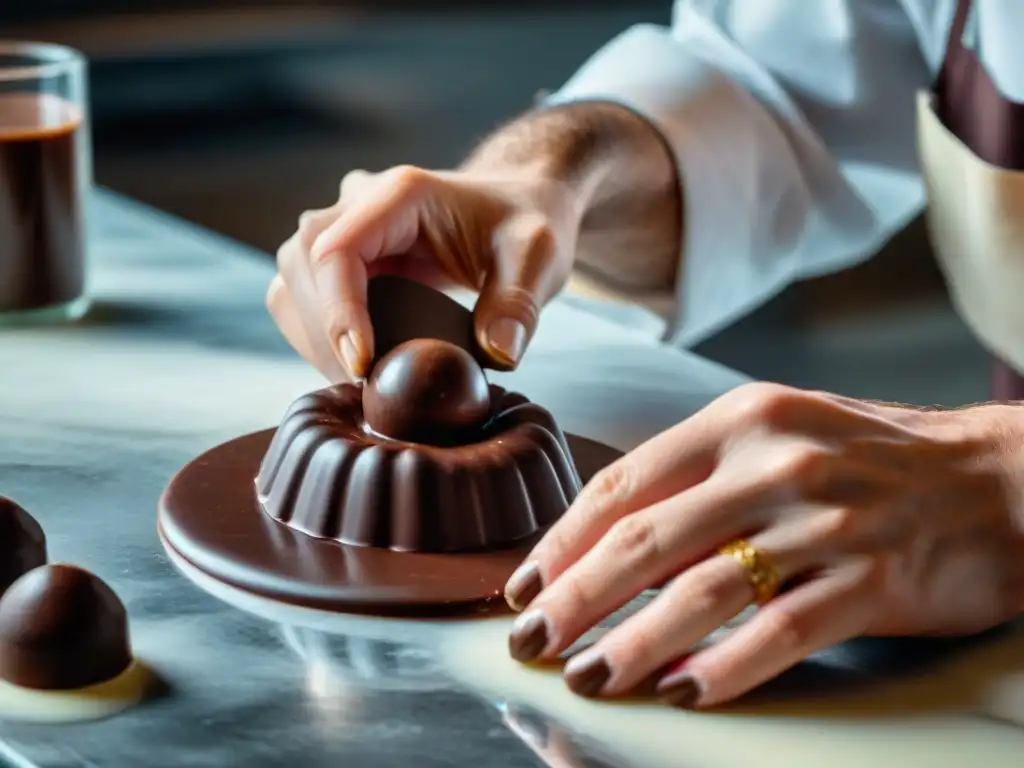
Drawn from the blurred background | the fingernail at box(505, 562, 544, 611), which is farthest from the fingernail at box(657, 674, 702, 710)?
the blurred background

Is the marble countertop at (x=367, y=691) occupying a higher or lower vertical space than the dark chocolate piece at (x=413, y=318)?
lower

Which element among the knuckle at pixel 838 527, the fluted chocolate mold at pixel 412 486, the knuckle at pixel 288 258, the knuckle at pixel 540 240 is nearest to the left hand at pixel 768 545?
the knuckle at pixel 838 527

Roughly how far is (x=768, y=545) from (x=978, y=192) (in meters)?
0.94

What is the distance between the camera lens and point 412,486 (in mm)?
1029

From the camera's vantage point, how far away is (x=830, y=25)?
6.26ft

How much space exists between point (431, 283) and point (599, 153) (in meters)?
0.38

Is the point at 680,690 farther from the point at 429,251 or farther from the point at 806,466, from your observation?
the point at 429,251

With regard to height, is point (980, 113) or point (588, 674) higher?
point (980, 113)

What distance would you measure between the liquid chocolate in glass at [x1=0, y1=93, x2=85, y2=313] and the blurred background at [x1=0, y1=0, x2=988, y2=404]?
155 cm

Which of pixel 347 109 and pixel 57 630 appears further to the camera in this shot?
pixel 347 109

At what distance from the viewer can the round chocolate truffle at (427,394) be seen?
104cm

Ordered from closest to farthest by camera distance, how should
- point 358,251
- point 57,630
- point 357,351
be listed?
point 57,630 → point 357,351 → point 358,251

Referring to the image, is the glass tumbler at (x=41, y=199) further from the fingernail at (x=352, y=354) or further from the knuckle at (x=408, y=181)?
the fingernail at (x=352, y=354)

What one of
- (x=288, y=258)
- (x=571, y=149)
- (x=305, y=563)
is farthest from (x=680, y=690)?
(x=571, y=149)
